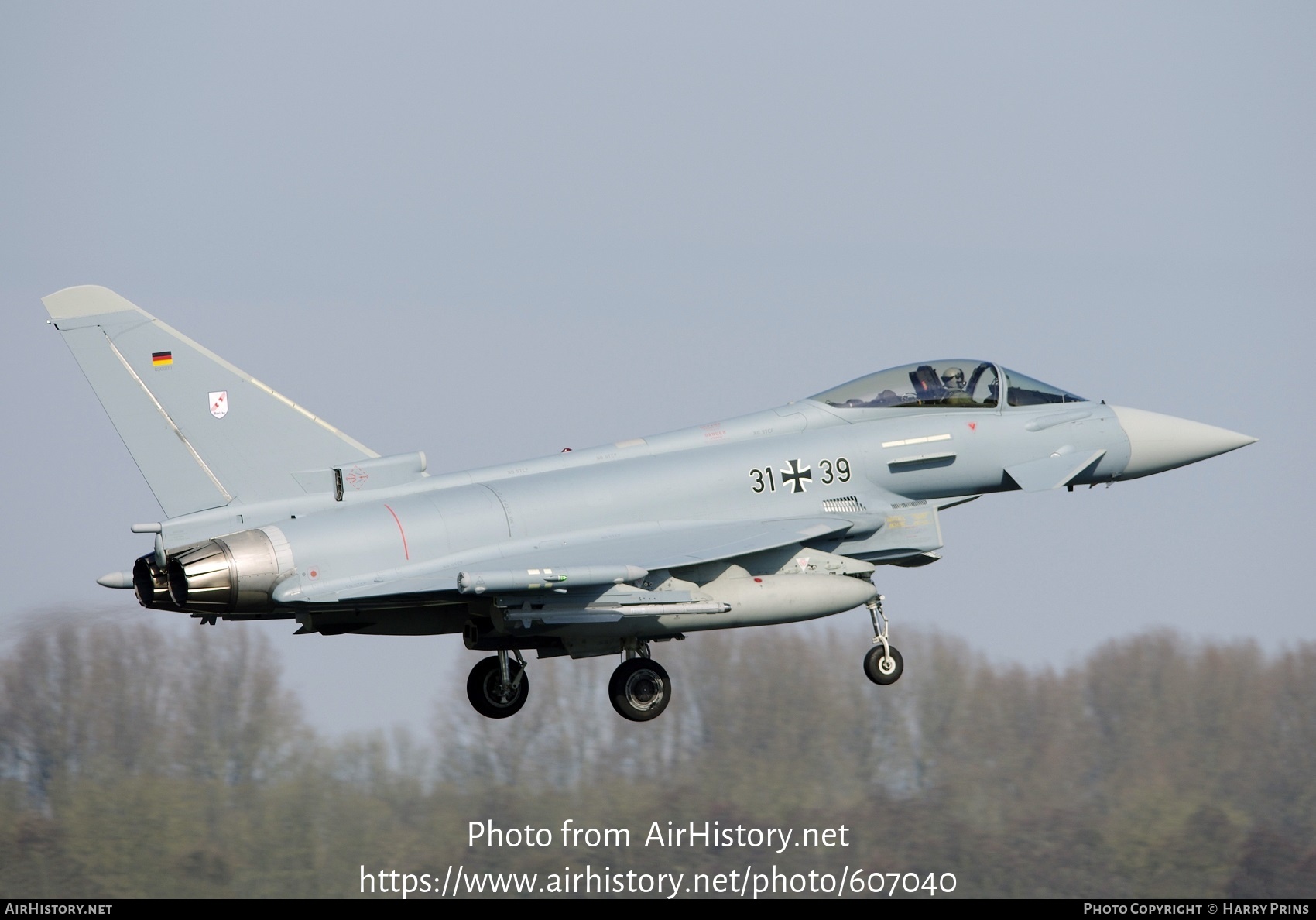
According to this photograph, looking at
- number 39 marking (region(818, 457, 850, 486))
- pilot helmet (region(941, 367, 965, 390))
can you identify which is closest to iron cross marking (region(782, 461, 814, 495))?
number 39 marking (region(818, 457, 850, 486))

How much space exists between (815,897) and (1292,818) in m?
10.7

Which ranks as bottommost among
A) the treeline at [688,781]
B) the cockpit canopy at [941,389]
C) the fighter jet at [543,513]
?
the treeline at [688,781]

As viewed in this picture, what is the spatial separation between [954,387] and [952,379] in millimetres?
120

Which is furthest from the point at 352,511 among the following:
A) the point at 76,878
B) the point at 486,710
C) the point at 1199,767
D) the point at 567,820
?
the point at 1199,767

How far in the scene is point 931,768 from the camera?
35.9 meters

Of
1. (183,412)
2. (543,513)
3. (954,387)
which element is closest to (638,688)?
(543,513)

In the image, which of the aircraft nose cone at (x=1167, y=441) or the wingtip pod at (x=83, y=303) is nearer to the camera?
the wingtip pod at (x=83, y=303)

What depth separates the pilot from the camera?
18344 mm

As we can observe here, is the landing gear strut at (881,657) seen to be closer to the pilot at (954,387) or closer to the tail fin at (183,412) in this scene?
the pilot at (954,387)

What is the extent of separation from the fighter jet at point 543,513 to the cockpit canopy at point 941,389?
4 cm

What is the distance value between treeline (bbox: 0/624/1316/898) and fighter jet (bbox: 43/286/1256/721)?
13838 mm

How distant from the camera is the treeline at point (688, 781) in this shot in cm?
3111

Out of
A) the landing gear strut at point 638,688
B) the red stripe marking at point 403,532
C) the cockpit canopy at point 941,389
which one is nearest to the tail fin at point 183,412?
the red stripe marking at point 403,532
